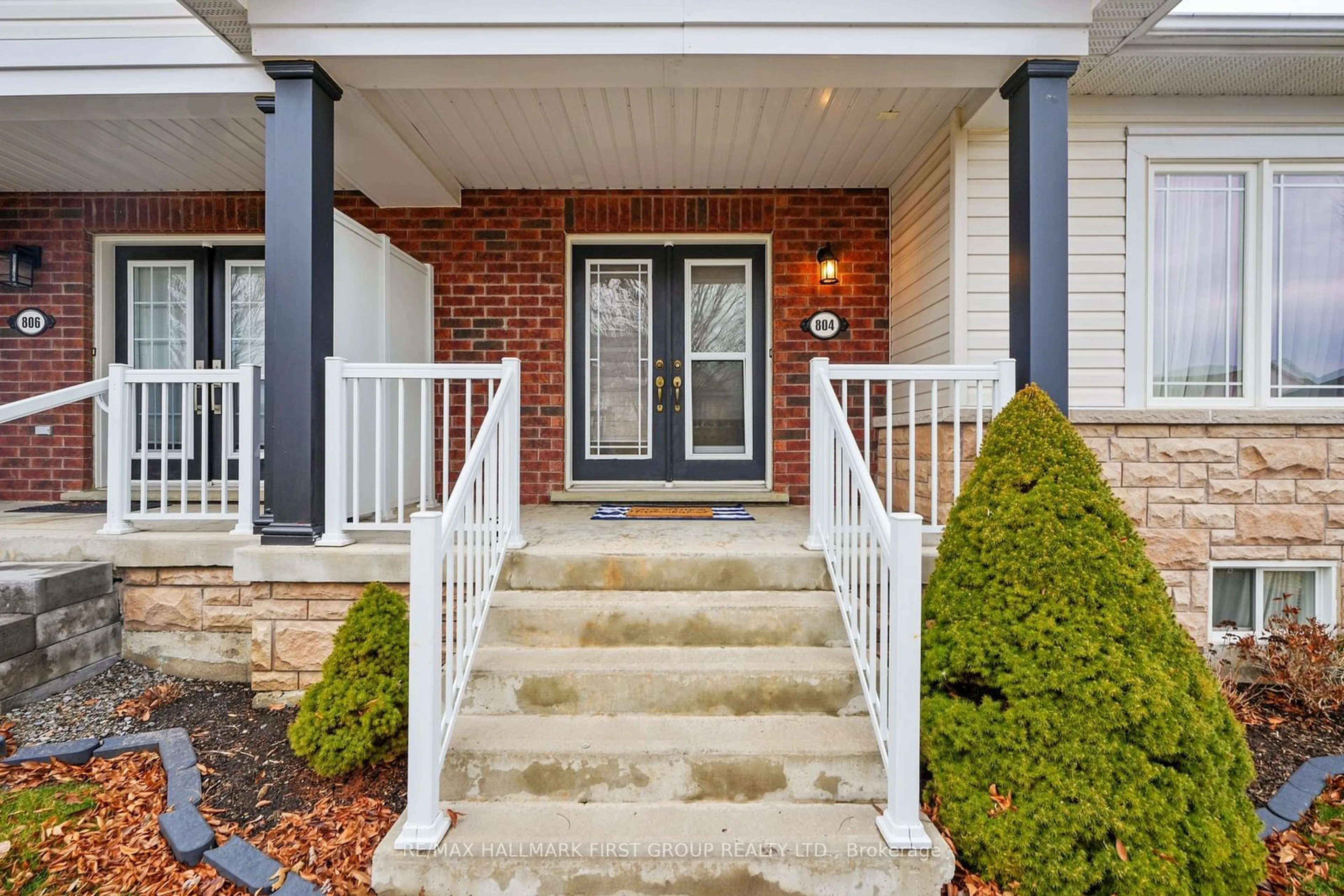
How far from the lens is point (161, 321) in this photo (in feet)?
16.0

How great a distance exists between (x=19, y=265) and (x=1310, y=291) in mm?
8547

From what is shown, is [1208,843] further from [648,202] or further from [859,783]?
[648,202]

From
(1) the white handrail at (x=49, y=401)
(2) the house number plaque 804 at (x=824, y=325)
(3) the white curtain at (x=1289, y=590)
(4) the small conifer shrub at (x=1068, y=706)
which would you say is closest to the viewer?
(4) the small conifer shrub at (x=1068, y=706)

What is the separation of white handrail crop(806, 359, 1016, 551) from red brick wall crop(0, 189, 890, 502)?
1.56ft

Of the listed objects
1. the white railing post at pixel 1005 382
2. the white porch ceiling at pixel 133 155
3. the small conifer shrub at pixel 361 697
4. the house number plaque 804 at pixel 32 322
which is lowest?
the small conifer shrub at pixel 361 697

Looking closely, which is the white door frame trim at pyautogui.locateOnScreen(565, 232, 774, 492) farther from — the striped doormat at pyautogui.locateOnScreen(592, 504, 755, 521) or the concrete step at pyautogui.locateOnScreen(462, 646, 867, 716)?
the concrete step at pyautogui.locateOnScreen(462, 646, 867, 716)

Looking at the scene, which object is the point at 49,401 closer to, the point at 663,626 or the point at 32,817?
the point at 32,817

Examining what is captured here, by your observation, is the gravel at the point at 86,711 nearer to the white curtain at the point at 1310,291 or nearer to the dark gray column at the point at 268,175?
the dark gray column at the point at 268,175

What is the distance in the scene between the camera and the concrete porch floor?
2.76 meters

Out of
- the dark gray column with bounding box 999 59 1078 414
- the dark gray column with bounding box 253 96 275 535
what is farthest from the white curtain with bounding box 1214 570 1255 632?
the dark gray column with bounding box 253 96 275 535

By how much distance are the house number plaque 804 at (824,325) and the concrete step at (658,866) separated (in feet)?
11.3

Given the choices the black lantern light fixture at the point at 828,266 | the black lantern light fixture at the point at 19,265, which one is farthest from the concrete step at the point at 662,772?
the black lantern light fixture at the point at 19,265

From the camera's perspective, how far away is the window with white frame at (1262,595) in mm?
3400

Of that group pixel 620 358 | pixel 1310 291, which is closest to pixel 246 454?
pixel 620 358
